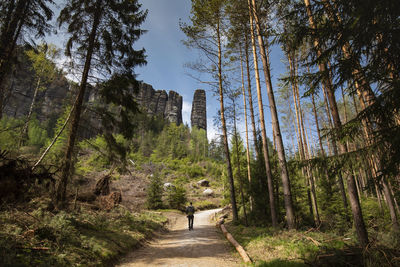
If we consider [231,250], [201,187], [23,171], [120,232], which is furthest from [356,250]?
[201,187]

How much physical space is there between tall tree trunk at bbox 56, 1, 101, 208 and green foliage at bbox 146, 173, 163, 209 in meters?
13.6

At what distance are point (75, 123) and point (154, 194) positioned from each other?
14.8 metres

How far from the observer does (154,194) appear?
20.2 meters

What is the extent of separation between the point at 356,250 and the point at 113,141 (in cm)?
817

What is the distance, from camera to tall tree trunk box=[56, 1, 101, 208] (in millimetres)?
6348

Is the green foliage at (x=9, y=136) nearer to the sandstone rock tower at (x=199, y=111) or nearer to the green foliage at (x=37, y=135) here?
the green foliage at (x=37, y=135)

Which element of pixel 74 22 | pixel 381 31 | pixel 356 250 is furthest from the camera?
pixel 74 22

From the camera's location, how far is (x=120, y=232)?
7.09 meters

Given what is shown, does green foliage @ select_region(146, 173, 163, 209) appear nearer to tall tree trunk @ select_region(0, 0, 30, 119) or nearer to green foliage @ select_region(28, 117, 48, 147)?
tall tree trunk @ select_region(0, 0, 30, 119)

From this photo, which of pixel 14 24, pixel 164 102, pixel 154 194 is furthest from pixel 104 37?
pixel 164 102

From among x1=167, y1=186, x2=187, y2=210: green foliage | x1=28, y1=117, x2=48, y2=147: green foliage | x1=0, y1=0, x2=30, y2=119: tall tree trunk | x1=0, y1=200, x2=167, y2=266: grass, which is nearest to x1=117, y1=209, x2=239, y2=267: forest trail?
x1=0, y1=200, x2=167, y2=266: grass

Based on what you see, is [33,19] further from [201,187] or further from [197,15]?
[201,187]

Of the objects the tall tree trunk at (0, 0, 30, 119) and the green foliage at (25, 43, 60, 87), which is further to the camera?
the green foliage at (25, 43, 60, 87)

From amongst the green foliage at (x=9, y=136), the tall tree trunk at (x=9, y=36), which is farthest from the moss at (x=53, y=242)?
the tall tree trunk at (x=9, y=36)
